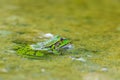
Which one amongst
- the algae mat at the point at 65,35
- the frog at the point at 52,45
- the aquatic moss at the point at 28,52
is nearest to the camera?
the algae mat at the point at 65,35

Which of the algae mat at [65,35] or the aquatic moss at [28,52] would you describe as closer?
the algae mat at [65,35]

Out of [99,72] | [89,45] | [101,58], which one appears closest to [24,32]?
[89,45]

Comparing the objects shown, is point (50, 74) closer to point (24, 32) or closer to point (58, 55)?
point (58, 55)

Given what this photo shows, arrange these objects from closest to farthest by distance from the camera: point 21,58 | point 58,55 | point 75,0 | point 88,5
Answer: point 21,58
point 58,55
point 88,5
point 75,0

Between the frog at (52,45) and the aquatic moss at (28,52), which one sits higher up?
the frog at (52,45)

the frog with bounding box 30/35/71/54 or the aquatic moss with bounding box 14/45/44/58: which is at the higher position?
the frog with bounding box 30/35/71/54

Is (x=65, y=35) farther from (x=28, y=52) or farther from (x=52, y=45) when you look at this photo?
(x=28, y=52)

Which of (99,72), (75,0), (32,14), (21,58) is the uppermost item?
(75,0)

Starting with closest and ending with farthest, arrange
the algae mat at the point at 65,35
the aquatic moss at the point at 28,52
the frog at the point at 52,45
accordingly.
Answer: the algae mat at the point at 65,35 → the aquatic moss at the point at 28,52 → the frog at the point at 52,45
